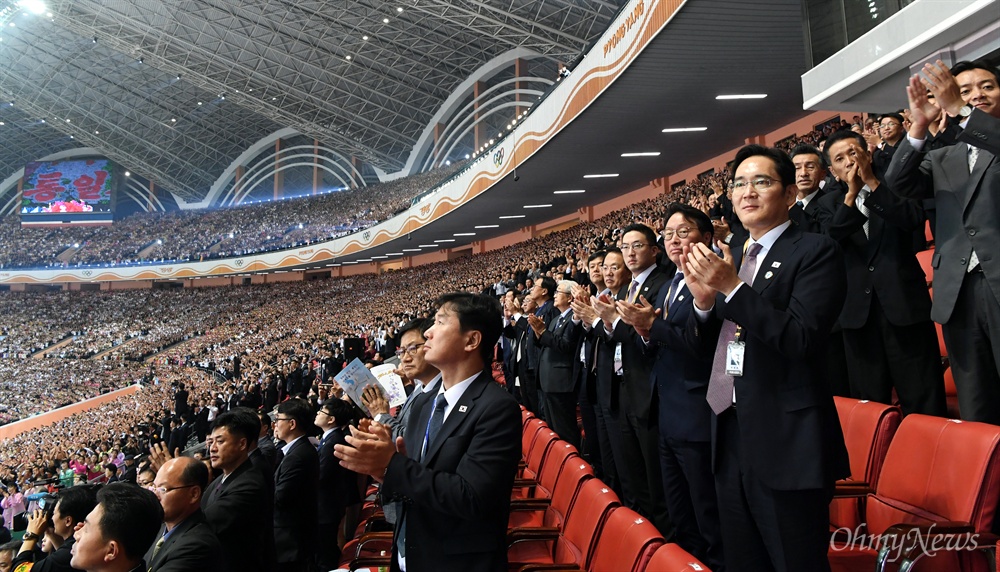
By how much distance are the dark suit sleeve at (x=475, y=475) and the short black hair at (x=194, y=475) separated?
153cm

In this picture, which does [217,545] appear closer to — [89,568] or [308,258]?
[89,568]

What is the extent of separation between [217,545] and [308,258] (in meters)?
30.7

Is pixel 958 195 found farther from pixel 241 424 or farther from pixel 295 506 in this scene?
pixel 295 506

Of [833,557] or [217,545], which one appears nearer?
[833,557]

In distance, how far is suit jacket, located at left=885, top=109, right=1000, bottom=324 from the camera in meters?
2.04

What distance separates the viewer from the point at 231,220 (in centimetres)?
4134

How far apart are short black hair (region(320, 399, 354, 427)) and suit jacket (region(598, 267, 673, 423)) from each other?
7.30 ft

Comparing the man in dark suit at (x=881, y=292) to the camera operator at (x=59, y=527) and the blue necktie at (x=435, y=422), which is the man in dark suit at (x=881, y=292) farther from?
the camera operator at (x=59, y=527)

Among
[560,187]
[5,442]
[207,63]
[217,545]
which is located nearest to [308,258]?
[207,63]

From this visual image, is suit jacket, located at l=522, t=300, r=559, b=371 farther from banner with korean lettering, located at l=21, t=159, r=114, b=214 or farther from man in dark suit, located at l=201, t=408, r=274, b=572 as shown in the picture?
banner with korean lettering, located at l=21, t=159, r=114, b=214

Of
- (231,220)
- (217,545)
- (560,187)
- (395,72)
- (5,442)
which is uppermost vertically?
(395,72)

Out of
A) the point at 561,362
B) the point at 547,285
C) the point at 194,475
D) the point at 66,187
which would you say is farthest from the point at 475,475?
the point at 66,187

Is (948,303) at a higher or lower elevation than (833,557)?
higher

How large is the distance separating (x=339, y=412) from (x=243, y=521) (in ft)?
4.50
